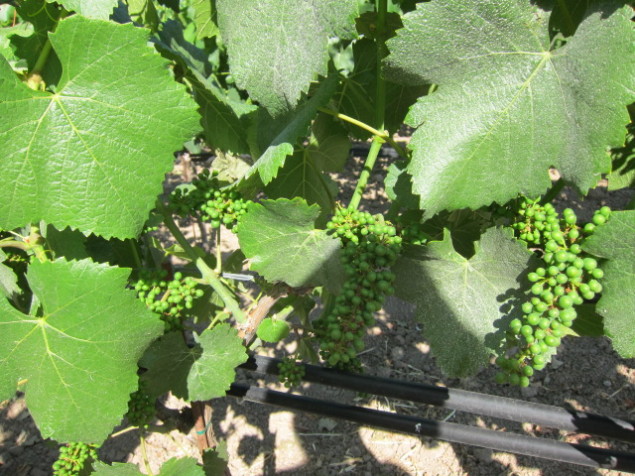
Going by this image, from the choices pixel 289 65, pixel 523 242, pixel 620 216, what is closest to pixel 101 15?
pixel 289 65

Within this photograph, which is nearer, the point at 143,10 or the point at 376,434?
the point at 143,10

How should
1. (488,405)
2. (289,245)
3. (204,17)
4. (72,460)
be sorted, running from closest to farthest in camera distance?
(289,245) < (488,405) < (204,17) < (72,460)

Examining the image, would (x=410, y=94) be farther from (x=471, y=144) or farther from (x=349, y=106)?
(x=471, y=144)

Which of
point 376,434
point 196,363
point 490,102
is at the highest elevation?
point 490,102

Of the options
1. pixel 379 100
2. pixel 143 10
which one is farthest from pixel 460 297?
pixel 143 10

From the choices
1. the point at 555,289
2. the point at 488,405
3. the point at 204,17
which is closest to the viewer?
the point at 555,289

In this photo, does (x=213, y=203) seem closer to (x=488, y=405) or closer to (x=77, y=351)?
(x=77, y=351)

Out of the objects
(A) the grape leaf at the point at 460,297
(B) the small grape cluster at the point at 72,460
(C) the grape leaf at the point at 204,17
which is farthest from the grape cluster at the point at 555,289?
(B) the small grape cluster at the point at 72,460

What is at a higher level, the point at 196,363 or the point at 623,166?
the point at 623,166

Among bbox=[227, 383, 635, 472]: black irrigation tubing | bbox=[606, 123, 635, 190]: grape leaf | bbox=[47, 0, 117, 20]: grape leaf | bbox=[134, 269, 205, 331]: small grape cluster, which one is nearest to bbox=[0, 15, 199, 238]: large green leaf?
bbox=[47, 0, 117, 20]: grape leaf
